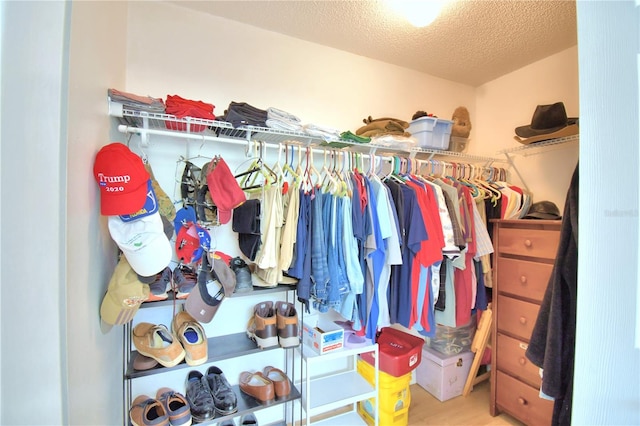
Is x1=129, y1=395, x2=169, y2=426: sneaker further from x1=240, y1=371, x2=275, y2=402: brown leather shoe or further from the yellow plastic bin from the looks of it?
the yellow plastic bin

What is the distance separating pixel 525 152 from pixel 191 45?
8.51ft

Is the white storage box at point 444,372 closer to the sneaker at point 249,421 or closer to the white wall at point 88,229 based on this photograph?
the sneaker at point 249,421

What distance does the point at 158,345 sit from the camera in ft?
4.13

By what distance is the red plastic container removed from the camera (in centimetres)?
176

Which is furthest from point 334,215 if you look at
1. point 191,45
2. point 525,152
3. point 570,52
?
point 570,52

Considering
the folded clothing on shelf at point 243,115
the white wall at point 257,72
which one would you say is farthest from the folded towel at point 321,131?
the white wall at point 257,72

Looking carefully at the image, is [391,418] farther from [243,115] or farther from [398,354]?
[243,115]

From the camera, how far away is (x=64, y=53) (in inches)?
22.1

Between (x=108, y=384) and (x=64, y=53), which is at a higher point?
(x=64, y=53)

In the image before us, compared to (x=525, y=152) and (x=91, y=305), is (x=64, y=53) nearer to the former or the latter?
(x=91, y=305)

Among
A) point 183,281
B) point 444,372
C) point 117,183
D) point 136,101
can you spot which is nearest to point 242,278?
point 183,281

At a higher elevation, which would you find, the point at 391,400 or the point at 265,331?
the point at 265,331
